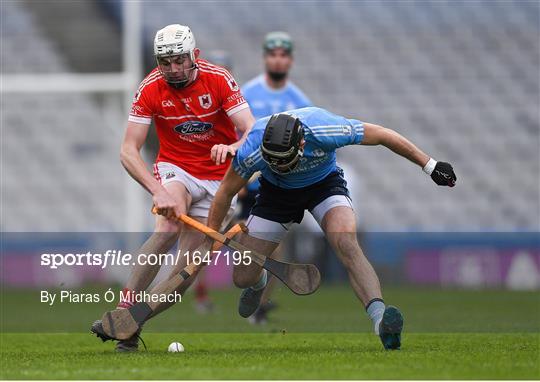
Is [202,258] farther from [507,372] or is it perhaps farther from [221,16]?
[221,16]

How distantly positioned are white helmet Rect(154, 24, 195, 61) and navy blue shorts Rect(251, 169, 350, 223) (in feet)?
2.99

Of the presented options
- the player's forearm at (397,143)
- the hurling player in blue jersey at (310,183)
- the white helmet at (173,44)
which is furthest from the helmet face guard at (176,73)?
the player's forearm at (397,143)

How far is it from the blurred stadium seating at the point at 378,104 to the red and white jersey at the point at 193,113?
984cm

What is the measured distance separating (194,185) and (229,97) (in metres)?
0.57

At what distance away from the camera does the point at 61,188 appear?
1797 centimetres

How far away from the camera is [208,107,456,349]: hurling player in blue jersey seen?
19.3ft

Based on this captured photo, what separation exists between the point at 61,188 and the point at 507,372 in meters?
13.7

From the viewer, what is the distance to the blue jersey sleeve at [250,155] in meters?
6.11

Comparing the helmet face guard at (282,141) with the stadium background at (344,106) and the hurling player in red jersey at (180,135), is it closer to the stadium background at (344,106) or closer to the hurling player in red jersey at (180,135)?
the hurling player in red jersey at (180,135)

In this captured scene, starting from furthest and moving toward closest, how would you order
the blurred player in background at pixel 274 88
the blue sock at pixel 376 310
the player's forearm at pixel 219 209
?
the blurred player in background at pixel 274 88, the player's forearm at pixel 219 209, the blue sock at pixel 376 310

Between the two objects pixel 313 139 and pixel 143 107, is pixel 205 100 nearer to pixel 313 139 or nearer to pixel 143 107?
pixel 143 107

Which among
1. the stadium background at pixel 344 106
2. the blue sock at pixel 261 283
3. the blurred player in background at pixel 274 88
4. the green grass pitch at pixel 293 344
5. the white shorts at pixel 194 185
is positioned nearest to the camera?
the green grass pitch at pixel 293 344

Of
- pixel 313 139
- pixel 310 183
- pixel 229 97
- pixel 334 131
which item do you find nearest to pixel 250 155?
pixel 313 139

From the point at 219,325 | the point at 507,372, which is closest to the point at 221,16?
the point at 219,325
